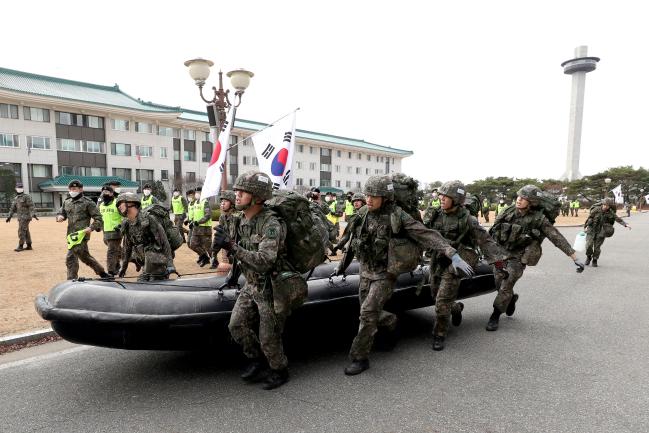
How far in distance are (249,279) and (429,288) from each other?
2.58m

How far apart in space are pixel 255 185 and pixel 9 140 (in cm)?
3866

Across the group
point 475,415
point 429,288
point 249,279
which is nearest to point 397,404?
point 475,415

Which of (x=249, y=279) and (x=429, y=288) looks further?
(x=429, y=288)

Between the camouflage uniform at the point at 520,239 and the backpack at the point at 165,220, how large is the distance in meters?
4.75

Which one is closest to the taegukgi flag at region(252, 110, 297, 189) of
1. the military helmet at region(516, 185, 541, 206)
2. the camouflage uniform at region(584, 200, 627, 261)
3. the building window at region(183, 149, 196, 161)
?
the military helmet at region(516, 185, 541, 206)

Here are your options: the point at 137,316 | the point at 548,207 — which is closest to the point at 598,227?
the point at 548,207

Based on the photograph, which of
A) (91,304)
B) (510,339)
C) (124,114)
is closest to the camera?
(91,304)

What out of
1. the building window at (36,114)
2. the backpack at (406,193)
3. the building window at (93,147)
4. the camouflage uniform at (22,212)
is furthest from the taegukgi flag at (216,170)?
the building window at (93,147)

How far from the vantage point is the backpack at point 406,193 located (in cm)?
436

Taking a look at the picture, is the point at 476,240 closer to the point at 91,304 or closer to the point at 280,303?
the point at 280,303

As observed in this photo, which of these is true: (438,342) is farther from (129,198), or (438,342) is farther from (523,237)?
(129,198)

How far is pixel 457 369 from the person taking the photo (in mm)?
4008

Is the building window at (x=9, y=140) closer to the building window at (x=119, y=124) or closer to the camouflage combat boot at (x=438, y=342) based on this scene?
the building window at (x=119, y=124)

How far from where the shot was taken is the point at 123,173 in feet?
128
